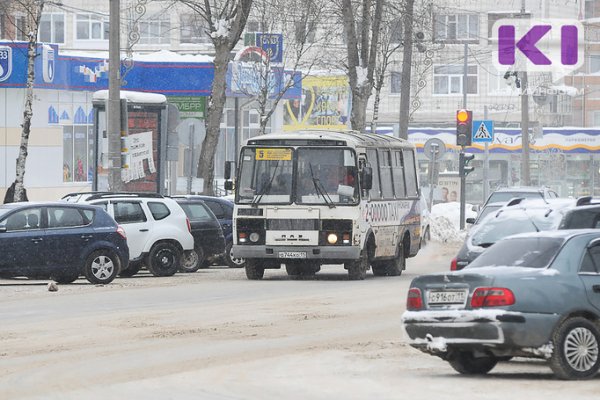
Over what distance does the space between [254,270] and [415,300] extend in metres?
16.1

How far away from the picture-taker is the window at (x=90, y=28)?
302ft

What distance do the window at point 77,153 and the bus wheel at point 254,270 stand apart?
27.1 meters

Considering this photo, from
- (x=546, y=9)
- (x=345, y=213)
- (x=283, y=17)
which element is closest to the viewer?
(x=345, y=213)

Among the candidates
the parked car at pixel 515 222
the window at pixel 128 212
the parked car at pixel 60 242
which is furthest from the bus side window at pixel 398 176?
the parked car at pixel 515 222

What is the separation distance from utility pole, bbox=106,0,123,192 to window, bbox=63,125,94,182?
69.7ft

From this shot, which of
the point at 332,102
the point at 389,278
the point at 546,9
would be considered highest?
the point at 546,9

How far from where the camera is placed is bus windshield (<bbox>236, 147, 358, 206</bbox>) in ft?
96.4

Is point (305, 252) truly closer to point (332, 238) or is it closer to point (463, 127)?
point (332, 238)

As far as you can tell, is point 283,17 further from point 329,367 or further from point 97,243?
point 329,367

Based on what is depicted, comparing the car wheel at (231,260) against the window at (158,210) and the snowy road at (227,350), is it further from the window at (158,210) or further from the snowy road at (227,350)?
the snowy road at (227,350)

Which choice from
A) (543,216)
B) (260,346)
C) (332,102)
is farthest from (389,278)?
(332,102)

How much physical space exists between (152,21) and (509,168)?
22.7 metres

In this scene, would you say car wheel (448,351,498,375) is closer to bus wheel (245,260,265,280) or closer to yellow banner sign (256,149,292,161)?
yellow banner sign (256,149,292,161)

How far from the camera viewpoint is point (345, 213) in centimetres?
2933
